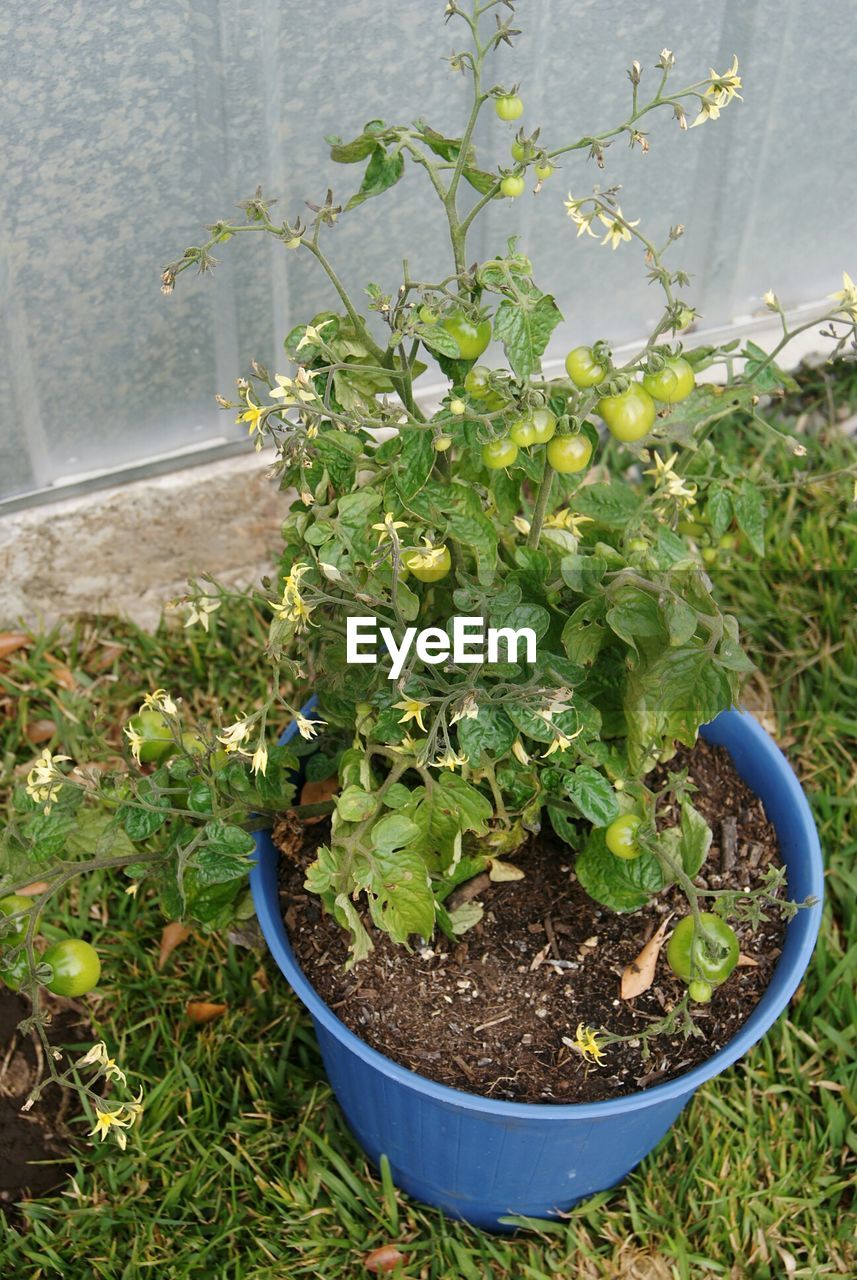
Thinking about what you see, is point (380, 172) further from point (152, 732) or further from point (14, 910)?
point (14, 910)

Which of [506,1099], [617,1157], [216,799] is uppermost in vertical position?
[216,799]

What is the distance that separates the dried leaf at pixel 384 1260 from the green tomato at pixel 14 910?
2.31 ft

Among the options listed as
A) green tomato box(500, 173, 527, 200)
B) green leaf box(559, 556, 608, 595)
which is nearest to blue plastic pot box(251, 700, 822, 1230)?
green leaf box(559, 556, 608, 595)

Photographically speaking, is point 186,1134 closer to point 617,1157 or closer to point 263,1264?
point 263,1264

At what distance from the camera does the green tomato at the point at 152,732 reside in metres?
1.62

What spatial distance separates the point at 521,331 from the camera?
51.4 inches

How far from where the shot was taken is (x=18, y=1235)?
181 centimetres

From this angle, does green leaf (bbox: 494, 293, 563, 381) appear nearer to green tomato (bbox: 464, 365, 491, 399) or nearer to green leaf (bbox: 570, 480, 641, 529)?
green tomato (bbox: 464, 365, 491, 399)

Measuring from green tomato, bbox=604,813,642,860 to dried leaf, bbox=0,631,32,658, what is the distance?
4.20ft

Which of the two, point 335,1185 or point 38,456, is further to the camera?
point 38,456

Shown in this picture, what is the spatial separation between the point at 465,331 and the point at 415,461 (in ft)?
0.46

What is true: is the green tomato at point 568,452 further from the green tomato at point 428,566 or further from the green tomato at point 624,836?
the green tomato at point 624,836

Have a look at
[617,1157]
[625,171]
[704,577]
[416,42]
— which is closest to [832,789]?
[617,1157]

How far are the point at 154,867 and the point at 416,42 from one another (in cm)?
131
